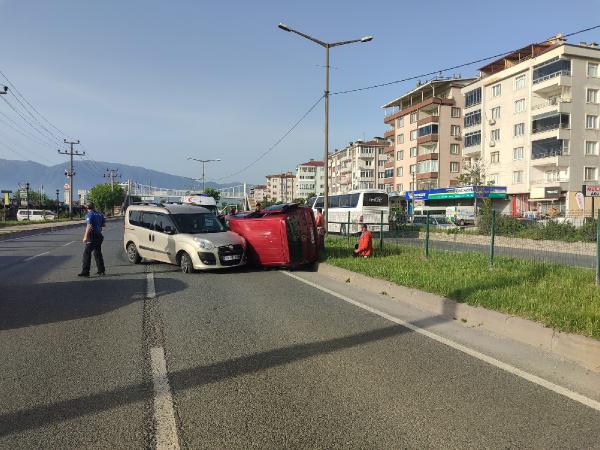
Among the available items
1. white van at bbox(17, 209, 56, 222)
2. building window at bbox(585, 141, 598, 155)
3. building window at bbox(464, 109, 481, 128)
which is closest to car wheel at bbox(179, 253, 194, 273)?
building window at bbox(585, 141, 598, 155)

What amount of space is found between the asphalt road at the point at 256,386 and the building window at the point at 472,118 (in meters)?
56.8

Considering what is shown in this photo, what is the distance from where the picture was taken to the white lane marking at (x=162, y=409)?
125 inches

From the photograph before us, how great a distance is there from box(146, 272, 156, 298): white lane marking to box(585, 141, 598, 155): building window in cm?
4943

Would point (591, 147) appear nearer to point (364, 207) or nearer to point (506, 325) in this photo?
point (364, 207)

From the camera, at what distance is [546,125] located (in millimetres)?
48781

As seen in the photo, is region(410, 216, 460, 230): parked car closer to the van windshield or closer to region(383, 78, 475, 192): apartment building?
the van windshield

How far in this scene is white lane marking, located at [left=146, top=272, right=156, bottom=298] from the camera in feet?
28.1

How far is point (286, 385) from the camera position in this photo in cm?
417

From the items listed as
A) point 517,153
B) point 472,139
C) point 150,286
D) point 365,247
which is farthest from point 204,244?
point 472,139

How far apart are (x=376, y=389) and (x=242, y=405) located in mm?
1158

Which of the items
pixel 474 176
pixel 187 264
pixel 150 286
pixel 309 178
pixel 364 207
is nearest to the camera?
pixel 150 286

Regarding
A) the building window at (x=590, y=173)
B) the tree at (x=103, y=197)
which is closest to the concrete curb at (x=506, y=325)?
the building window at (x=590, y=173)

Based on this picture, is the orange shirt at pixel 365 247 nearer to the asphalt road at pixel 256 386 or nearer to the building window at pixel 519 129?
the asphalt road at pixel 256 386

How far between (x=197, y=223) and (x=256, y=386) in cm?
890
